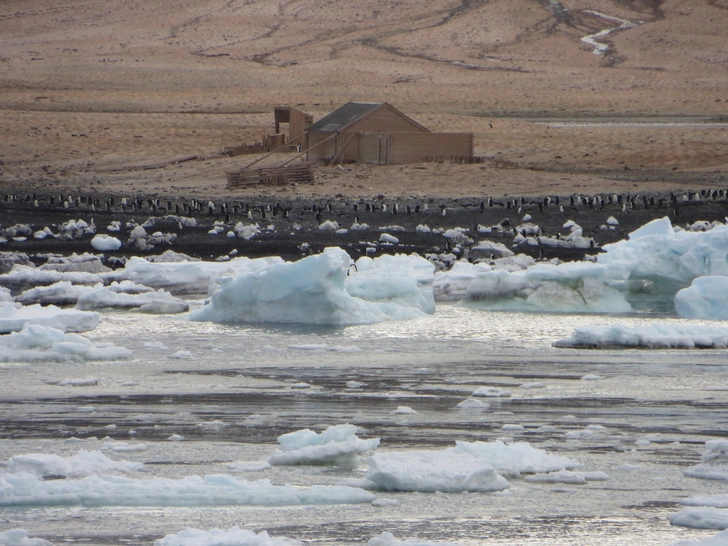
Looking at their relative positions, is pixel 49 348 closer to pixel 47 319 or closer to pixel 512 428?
pixel 47 319

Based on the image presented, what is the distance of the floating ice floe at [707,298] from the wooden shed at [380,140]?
17794 millimetres

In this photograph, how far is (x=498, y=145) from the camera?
128ft

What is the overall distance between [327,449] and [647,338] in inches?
250

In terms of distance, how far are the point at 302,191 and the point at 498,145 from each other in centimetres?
1134

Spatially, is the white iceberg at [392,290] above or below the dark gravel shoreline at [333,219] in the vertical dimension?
above

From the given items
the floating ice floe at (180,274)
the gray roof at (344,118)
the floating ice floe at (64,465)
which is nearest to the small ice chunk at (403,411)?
the floating ice floe at (64,465)

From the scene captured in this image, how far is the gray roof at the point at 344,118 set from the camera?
33.2 m

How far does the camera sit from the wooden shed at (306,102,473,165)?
107 feet

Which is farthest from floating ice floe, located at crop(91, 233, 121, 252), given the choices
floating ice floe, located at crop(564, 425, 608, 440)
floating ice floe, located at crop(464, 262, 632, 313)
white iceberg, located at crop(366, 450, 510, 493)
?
white iceberg, located at crop(366, 450, 510, 493)

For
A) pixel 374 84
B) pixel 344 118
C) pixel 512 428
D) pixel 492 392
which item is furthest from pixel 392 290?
pixel 374 84

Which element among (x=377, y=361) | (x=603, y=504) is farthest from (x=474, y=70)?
(x=603, y=504)

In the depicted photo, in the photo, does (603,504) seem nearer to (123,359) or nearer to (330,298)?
(123,359)

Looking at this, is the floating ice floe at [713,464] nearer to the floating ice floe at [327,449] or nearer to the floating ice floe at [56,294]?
the floating ice floe at [327,449]

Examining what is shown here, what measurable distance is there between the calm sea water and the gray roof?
18263mm
